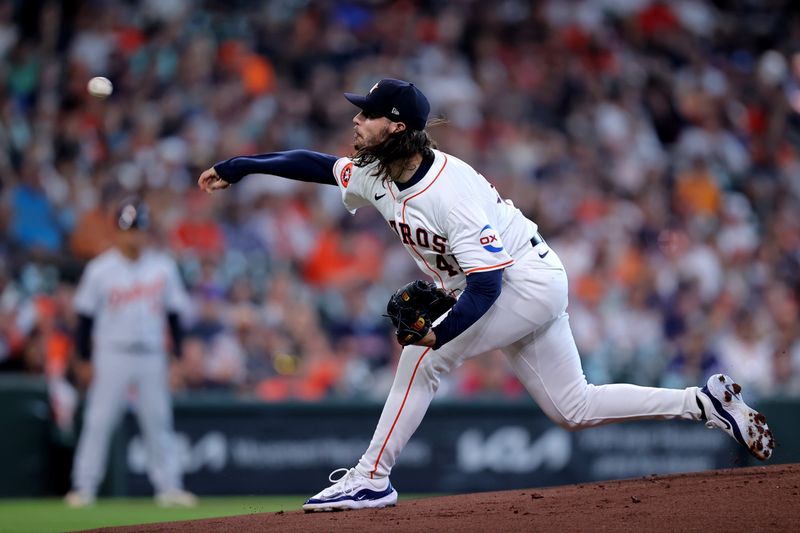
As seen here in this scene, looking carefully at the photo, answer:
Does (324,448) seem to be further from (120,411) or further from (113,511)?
(113,511)

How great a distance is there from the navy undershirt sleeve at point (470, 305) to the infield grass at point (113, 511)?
2332 mm

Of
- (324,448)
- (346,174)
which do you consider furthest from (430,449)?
(346,174)

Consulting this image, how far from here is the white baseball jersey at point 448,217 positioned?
5266 millimetres

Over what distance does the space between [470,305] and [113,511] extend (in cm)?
457

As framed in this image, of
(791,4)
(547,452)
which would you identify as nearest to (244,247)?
(547,452)

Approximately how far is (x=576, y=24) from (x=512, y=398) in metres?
6.72

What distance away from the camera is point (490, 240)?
5.29 metres

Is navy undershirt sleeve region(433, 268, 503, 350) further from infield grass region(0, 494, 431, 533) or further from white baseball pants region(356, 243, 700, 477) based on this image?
infield grass region(0, 494, 431, 533)

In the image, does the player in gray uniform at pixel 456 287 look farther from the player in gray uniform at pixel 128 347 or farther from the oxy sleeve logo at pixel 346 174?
the player in gray uniform at pixel 128 347

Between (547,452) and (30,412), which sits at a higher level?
(30,412)

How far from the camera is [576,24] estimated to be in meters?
15.7

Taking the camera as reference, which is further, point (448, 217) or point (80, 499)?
point (80, 499)

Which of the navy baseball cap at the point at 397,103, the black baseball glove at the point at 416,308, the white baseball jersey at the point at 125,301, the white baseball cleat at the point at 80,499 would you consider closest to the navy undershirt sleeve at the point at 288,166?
the navy baseball cap at the point at 397,103

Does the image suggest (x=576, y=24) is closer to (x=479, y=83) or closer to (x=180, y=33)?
(x=479, y=83)
